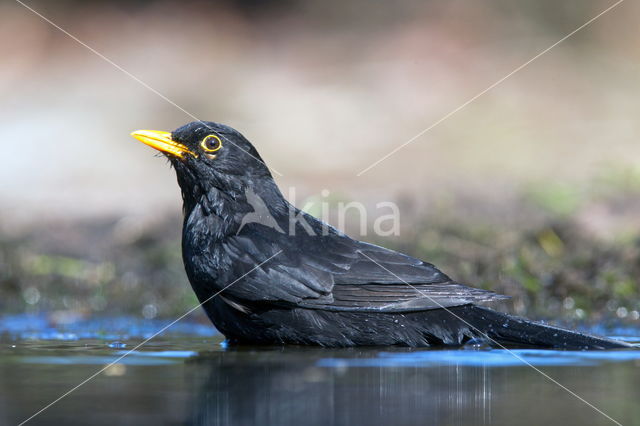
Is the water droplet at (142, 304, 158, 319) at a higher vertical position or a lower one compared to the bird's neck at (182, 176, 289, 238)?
lower

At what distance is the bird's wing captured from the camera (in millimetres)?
5820

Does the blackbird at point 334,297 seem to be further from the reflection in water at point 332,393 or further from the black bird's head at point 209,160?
the reflection in water at point 332,393

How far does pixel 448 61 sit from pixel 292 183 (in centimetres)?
445

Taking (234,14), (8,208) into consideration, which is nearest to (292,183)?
(8,208)

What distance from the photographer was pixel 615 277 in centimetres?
782

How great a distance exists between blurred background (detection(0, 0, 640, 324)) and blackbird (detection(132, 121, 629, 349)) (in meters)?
2.27

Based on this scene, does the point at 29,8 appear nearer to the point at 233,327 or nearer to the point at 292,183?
the point at 292,183

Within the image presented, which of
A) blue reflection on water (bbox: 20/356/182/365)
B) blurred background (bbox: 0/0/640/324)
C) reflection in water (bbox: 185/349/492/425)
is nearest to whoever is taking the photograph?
reflection in water (bbox: 185/349/492/425)

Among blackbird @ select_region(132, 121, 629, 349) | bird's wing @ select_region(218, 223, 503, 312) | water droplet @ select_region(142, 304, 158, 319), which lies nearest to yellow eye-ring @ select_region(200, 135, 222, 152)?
blackbird @ select_region(132, 121, 629, 349)

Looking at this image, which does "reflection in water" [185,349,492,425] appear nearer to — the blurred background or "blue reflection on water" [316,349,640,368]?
"blue reflection on water" [316,349,640,368]

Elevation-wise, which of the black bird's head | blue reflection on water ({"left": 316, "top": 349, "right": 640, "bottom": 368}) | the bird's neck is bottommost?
blue reflection on water ({"left": 316, "top": 349, "right": 640, "bottom": 368})

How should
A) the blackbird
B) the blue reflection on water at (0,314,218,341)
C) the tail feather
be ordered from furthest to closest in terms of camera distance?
the blue reflection on water at (0,314,218,341) < the blackbird < the tail feather

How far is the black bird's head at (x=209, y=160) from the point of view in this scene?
6.57 metres

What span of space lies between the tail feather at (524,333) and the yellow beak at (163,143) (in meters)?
2.14
